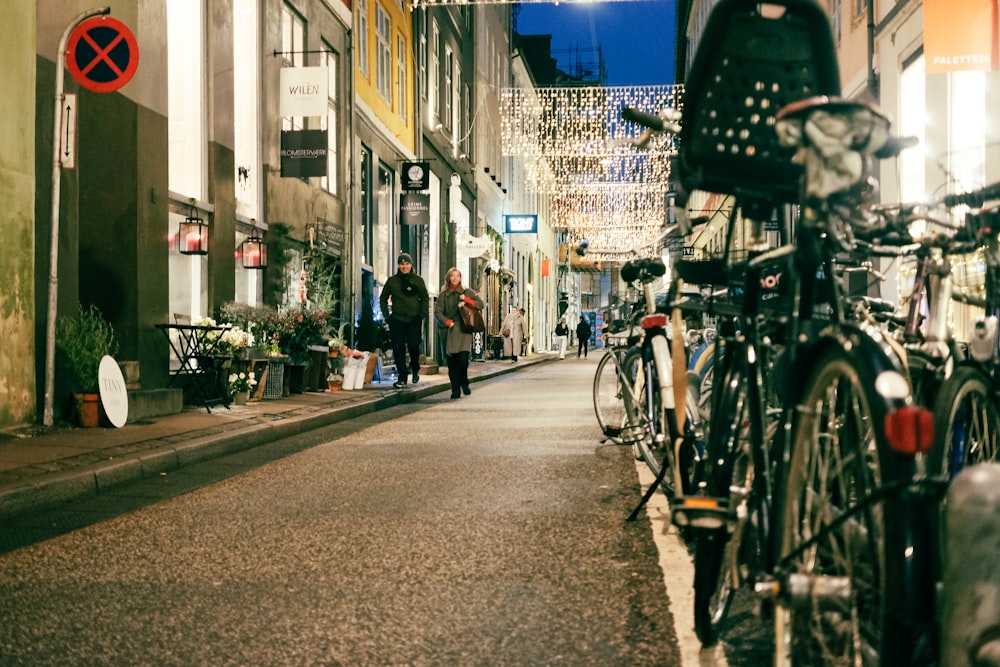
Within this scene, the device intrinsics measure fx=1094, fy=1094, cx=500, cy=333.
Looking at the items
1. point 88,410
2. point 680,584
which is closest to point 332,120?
point 88,410

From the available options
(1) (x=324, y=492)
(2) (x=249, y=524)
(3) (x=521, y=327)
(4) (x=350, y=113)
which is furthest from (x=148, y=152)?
(3) (x=521, y=327)

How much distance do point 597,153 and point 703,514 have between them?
28785mm

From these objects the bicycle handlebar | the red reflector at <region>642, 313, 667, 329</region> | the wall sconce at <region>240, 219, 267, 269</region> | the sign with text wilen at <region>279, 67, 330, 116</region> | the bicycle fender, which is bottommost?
the bicycle fender

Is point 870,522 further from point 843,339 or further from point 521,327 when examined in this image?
point 521,327

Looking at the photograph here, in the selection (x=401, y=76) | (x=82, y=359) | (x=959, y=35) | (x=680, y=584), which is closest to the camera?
(x=680, y=584)

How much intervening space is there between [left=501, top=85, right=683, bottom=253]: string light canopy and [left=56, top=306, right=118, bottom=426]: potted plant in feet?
39.2

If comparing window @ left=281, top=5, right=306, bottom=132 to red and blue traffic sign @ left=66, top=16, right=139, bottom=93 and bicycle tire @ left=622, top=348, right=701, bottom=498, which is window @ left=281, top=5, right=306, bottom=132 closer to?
red and blue traffic sign @ left=66, top=16, right=139, bottom=93

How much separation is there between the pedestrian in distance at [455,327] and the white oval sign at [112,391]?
6.39m

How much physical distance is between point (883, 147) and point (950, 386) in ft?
1.98

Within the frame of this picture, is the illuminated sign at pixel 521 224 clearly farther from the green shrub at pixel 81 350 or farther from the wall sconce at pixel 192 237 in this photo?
the green shrub at pixel 81 350

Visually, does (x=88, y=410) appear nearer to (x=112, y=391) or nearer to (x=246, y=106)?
(x=112, y=391)

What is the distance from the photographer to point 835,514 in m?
2.43

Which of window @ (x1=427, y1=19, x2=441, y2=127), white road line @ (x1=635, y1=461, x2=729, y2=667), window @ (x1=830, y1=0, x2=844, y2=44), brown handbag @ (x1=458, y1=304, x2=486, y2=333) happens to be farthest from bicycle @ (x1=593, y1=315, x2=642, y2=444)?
window @ (x1=427, y1=19, x2=441, y2=127)

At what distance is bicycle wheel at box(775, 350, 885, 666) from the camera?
2207mm
